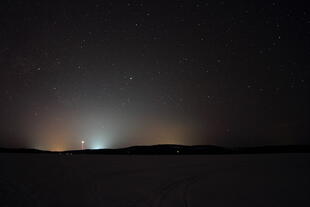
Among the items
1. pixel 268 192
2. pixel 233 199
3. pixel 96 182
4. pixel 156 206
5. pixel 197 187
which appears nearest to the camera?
pixel 156 206

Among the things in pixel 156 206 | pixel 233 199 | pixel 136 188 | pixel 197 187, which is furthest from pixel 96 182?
pixel 233 199

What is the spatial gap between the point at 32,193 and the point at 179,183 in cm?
356

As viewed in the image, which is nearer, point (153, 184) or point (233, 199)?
point (233, 199)

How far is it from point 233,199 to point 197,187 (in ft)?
4.48

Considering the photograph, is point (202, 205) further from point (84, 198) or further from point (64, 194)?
point (64, 194)

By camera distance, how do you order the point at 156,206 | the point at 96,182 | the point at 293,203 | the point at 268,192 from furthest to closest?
1. the point at 96,182
2. the point at 268,192
3. the point at 293,203
4. the point at 156,206

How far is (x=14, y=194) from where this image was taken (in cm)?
568

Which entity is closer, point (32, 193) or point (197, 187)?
point (32, 193)

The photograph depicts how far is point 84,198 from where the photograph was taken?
5.65 m

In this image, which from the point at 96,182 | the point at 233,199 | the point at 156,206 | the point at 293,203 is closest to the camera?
the point at 156,206

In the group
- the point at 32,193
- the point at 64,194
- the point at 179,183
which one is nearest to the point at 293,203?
the point at 179,183

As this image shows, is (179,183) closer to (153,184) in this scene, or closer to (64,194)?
(153,184)

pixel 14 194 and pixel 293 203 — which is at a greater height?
pixel 14 194

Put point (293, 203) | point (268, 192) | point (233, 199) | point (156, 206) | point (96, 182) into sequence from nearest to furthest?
point (156, 206) < point (293, 203) < point (233, 199) < point (268, 192) < point (96, 182)
